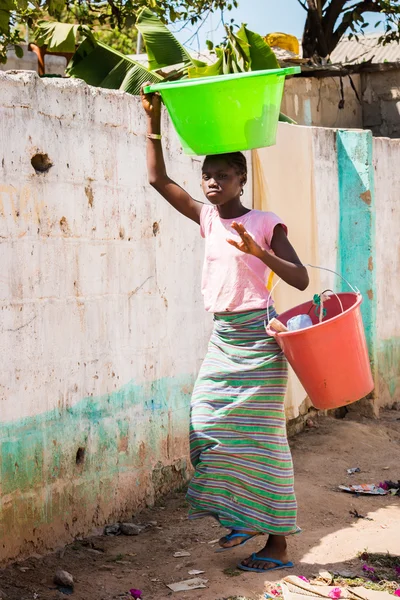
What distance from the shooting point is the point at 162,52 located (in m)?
7.30

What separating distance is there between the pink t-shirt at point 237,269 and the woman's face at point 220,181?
129 millimetres

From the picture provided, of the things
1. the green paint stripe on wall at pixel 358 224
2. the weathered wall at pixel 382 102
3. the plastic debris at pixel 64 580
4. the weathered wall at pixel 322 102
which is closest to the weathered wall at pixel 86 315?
the plastic debris at pixel 64 580

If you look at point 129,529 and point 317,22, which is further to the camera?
point 317,22

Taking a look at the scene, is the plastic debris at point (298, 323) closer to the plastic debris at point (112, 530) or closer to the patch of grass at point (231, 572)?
the patch of grass at point (231, 572)

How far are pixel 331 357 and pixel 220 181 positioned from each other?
2.73 ft

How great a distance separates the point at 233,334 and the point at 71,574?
1207 millimetres

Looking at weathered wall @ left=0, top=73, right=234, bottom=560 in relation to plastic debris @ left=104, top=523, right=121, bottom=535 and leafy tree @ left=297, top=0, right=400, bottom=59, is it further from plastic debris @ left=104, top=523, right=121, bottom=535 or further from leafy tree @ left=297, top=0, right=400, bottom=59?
leafy tree @ left=297, top=0, right=400, bottom=59

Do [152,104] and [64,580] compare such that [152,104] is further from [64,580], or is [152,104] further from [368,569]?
[368,569]

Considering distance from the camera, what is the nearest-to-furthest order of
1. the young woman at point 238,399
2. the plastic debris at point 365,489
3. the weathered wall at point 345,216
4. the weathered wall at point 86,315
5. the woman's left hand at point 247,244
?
the woman's left hand at point 247,244, the young woman at point 238,399, the weathered wall at point 86,315, the plastic debris at point 365,489, the weathered wall at point 345,216

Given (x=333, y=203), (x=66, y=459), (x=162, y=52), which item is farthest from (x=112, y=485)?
(x=162, y=52)

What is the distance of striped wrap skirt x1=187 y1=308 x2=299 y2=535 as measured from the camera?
12.5 feet

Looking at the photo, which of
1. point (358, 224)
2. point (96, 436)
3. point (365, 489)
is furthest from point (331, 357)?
point (358, 224)

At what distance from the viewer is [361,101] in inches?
416

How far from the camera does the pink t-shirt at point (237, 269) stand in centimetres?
371
